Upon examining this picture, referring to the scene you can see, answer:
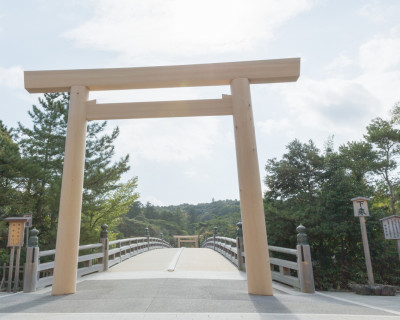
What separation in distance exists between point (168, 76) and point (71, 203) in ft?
8.55

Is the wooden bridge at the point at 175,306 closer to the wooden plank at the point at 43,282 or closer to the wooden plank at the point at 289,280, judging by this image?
the wooden plank at the point at 43,282

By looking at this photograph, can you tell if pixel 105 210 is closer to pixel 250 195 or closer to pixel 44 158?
pixel 44 158

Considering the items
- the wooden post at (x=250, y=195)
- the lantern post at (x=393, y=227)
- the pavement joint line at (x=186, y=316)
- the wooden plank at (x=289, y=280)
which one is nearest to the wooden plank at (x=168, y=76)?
the wooden post at (x=250, y=195)

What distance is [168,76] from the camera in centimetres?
463

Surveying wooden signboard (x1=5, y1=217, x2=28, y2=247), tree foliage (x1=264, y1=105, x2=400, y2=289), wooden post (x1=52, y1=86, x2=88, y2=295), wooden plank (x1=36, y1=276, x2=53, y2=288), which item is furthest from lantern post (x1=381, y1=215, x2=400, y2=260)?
wooden signboard (x1=5, y1=217, x2=28, y2=247)

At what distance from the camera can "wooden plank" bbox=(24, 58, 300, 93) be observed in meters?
4.55

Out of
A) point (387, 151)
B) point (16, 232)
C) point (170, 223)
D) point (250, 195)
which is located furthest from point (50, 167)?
point (170, 223)

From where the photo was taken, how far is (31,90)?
471 centimetres

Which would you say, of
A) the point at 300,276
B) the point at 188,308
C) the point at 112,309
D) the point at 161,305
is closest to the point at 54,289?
the point at 112,309

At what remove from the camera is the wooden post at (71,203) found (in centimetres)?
402

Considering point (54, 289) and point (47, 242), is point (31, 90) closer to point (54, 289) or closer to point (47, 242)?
point (54, 289)

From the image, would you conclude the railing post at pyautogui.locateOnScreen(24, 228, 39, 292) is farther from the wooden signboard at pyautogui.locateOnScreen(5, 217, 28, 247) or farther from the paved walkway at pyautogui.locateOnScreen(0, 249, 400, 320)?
the wooden signboard at pyautogui.locateOnScreen(5, 217, 28, 247)

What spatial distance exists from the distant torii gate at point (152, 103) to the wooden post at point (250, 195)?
0.02m

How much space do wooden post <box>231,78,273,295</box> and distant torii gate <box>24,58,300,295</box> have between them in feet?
0.05
